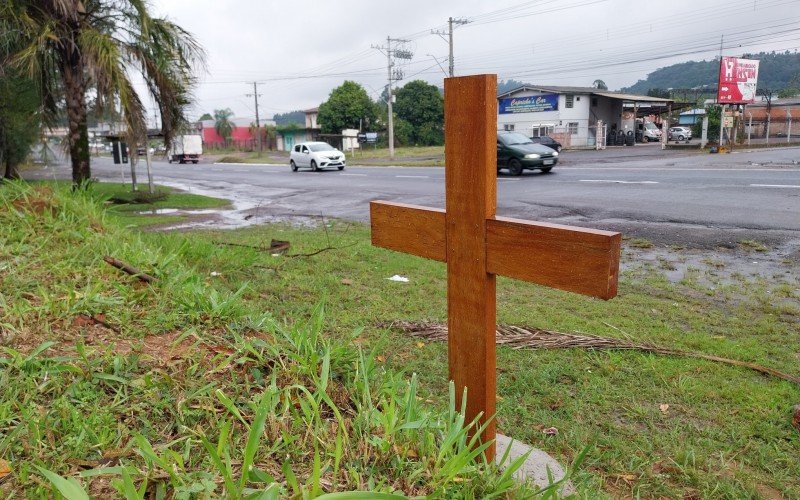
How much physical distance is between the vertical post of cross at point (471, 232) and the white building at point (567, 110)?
4435cm

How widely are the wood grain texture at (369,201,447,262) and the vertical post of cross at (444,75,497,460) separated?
0.25 ft

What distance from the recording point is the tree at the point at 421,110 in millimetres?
63375

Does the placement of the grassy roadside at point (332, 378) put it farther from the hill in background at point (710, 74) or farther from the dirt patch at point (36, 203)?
the hill in background at point (710, 74)

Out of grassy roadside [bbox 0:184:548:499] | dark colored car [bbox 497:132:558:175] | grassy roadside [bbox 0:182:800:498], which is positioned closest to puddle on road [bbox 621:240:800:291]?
grassy roadside [bbox 0:182:800:498]

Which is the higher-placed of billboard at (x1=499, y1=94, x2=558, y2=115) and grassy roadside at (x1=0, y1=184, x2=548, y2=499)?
billboard at (x1=499, y1=94, x2=558, y2=115)

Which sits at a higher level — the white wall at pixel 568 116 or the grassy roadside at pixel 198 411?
the white wall at pixel 568 116

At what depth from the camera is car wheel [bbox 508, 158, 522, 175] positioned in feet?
70.3

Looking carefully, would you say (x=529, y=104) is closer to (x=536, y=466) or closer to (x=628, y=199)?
(x=628, y=199)

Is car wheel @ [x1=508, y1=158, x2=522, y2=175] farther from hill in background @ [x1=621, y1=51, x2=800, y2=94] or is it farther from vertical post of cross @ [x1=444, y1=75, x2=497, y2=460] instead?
hill in background @ [x1=621, y1=51, x2=800, y2=94]

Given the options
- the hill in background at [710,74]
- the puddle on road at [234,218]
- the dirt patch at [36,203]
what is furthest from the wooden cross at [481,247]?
the hill in background at [710,74]

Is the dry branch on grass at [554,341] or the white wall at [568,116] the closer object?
the dry branch on grass at [554,341]

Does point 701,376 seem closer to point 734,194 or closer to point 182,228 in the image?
point 182,228

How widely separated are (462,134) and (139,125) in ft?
40.3

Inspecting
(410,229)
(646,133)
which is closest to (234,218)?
(410,229)
